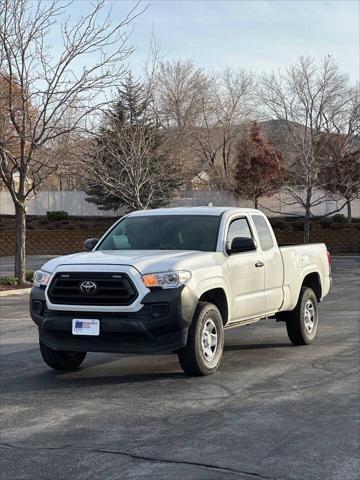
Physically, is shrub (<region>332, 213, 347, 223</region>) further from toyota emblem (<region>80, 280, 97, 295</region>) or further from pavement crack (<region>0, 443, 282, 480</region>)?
pavement crack (<region>0, 443, 282, 480</region>)

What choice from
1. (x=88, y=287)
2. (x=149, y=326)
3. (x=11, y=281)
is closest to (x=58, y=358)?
(x=88, y=287)

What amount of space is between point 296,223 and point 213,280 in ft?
98.9

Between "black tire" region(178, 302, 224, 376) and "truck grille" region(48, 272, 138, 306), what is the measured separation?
782mm

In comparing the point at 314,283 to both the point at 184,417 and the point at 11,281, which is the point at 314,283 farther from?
the point at 11,281

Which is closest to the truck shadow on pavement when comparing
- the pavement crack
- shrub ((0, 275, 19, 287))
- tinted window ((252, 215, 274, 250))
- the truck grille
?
tinted window ((252, 215, 274, 250))

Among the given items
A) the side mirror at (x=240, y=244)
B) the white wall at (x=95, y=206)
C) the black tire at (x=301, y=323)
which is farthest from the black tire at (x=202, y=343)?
the white wall at (x=95, y=206)

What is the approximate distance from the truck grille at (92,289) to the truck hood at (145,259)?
17 centimetres

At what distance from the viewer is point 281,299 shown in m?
9.18

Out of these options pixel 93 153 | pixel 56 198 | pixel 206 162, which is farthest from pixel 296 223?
pixel 93 153

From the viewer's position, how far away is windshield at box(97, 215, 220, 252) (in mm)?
Result: 8383

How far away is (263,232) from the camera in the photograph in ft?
30.7

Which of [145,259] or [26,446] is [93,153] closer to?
[145,259]

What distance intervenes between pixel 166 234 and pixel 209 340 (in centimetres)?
159

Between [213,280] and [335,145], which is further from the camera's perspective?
[335,145]
